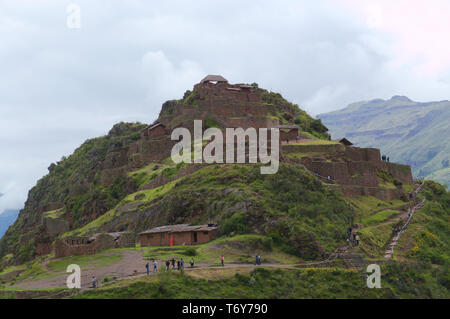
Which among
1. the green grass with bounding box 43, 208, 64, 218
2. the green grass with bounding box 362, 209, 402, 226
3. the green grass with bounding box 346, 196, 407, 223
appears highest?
the green grass with bounding box 43, 208, 64, 218

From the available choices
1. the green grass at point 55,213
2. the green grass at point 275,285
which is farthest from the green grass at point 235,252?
the green grass at point 55,213

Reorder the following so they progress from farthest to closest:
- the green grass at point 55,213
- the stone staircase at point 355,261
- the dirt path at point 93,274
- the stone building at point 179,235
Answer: the green grass at point 55,213 → the stone building at point 179,235 → the stone staircase at point 355,261 → the dirt path at point 93,274

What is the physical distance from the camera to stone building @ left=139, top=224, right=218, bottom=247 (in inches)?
1908

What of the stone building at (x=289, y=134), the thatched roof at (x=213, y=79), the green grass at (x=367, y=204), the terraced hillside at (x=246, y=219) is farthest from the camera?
the thatched roof at (x=213, y=79)

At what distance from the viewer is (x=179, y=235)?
49.2m

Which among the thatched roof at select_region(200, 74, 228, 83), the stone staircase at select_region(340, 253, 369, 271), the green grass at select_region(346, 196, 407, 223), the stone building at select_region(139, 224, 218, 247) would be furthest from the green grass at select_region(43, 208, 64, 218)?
the stone staircase at select_region(340, 253, 369, 271)

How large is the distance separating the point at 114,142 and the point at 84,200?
1626cm

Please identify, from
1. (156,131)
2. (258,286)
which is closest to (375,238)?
(258,286)

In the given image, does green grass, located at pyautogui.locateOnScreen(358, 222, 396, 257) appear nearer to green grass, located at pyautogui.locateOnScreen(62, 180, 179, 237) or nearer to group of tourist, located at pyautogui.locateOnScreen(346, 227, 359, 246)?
group of tourist, located at pyautogui.locateOnScreen(346, 227, 359, 246)

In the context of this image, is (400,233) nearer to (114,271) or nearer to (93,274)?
(114,271)

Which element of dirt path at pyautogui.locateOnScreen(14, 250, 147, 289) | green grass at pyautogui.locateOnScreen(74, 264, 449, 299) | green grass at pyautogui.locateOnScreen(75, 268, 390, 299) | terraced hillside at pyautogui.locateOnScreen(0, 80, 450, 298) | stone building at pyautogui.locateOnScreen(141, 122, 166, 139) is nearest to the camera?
green grass at pyautogui.locateOnScreen(75, 268, 390, 299)

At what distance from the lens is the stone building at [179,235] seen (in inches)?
1908

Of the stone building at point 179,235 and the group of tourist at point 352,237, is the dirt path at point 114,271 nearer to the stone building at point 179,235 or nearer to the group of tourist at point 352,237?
the group of tourist at point 352,237

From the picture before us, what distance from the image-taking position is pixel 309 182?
55.9 metres
